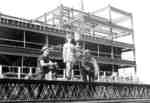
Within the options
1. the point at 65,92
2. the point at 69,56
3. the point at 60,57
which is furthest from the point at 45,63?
the point at 60,57

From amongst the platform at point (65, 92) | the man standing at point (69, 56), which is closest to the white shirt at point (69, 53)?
the man standing at point (69, 56)

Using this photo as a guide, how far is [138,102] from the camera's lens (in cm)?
1342

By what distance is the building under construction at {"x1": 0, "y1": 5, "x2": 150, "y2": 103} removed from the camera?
8930 millimetres

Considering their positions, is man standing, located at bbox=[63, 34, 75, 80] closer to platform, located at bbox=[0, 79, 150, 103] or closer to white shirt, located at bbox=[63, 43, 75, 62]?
white shirt, located at bbox=[63, 43, 75, 62]

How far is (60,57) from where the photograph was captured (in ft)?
95.5

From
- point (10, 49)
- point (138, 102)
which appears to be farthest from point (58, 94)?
point (10, 49)

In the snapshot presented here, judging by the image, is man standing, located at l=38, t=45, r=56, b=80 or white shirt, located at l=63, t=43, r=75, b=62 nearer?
man standing, located at l=38, t=45, r=56, b=80

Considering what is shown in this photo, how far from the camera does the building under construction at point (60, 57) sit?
8930mm

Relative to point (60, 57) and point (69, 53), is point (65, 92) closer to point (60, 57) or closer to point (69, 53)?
point (69, 53)

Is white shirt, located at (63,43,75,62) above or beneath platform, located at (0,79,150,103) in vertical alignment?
above

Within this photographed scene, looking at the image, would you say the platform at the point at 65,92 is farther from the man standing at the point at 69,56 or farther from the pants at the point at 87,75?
the man standing at the point at 69,56

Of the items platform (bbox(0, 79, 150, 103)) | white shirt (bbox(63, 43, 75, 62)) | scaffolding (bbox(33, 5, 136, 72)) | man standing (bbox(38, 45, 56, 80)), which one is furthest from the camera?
scaffolding (bbox(33, 5, 136, 72))

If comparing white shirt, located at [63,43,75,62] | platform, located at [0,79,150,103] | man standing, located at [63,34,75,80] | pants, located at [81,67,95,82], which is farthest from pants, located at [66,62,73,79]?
platform, located at [0,79,150,103]

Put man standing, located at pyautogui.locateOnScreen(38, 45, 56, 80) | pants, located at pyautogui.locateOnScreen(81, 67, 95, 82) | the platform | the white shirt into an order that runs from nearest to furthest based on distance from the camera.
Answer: the platform < man standing, located at pyautogui.locateOnScreen(38, 45, 56, 80) < the white shirt < pants, located at pyautogui.locateOnScreen(81, 67, 95, 82)
